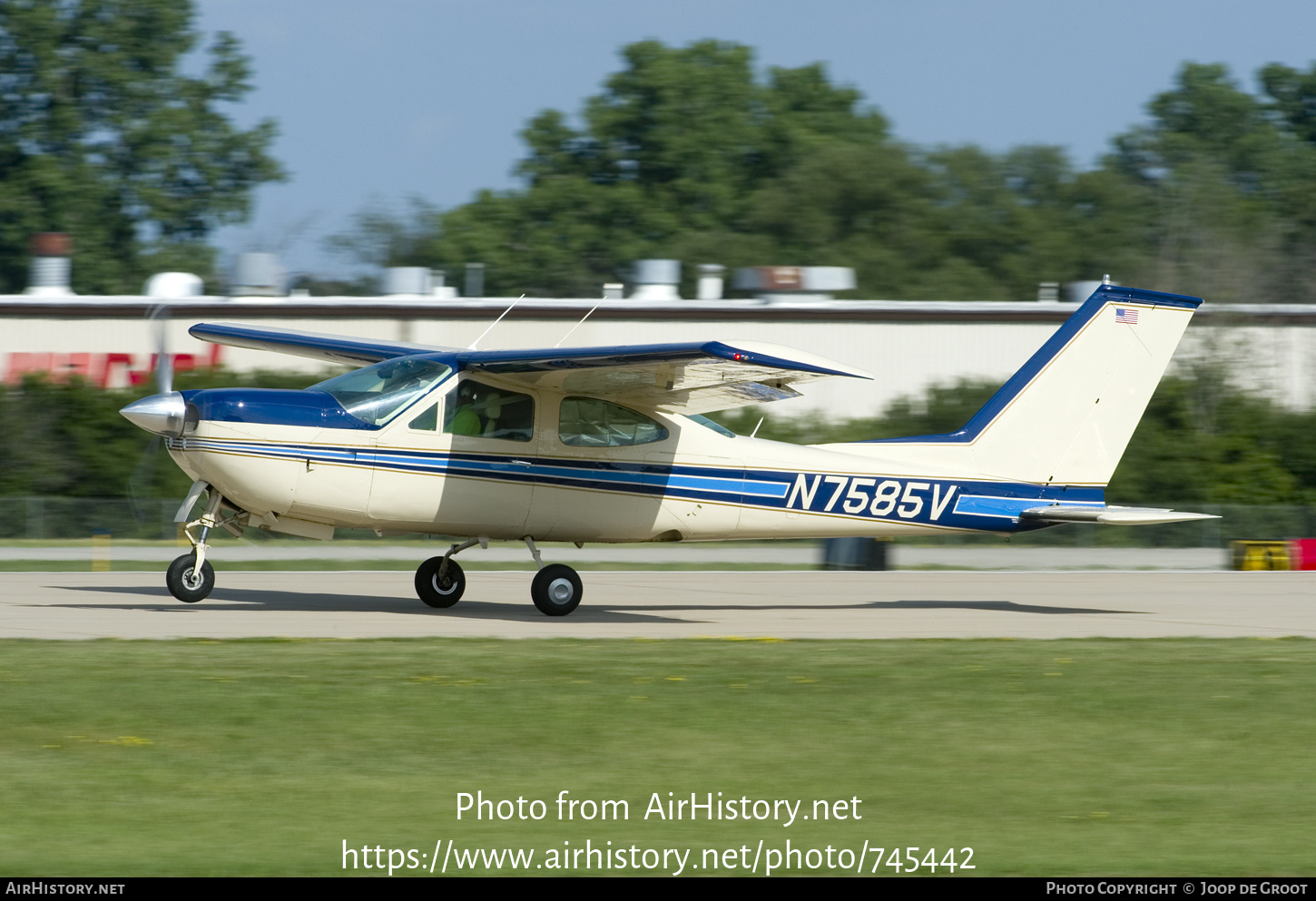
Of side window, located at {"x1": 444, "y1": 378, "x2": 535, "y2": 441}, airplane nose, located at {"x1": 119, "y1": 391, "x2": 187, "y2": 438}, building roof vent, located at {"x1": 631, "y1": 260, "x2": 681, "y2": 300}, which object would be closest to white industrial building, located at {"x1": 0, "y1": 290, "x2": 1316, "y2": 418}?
building roof vent, located at {"x1": 631, "y1": 260, "x2": 681, "y2": 300}

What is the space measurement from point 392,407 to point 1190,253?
43.7m

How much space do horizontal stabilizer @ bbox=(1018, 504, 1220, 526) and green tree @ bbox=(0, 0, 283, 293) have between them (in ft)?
193

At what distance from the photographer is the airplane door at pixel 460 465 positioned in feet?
48.0

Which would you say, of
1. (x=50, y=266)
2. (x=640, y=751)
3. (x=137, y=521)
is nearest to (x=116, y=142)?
(x=50, y=266)

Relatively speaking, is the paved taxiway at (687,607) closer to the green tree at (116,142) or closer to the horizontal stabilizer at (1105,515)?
the horizontal stabilizer at (1105,515)

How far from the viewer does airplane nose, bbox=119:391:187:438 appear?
13.6m

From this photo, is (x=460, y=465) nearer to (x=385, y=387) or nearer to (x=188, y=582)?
(x=385, y=387)

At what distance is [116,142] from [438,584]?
61192 millimetres

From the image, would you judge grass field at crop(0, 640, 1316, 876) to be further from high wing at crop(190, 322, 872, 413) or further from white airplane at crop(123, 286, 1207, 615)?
high wing at crop(190, 322, 872, 413)

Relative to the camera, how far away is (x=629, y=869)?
6336 mm

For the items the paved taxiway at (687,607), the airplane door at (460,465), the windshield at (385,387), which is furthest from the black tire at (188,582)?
the windshield at (385,387)

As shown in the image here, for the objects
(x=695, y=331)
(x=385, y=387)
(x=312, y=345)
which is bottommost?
(x=385, y=387)

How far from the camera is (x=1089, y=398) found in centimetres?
1661

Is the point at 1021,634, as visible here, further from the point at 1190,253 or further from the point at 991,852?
the point at 1190,253
